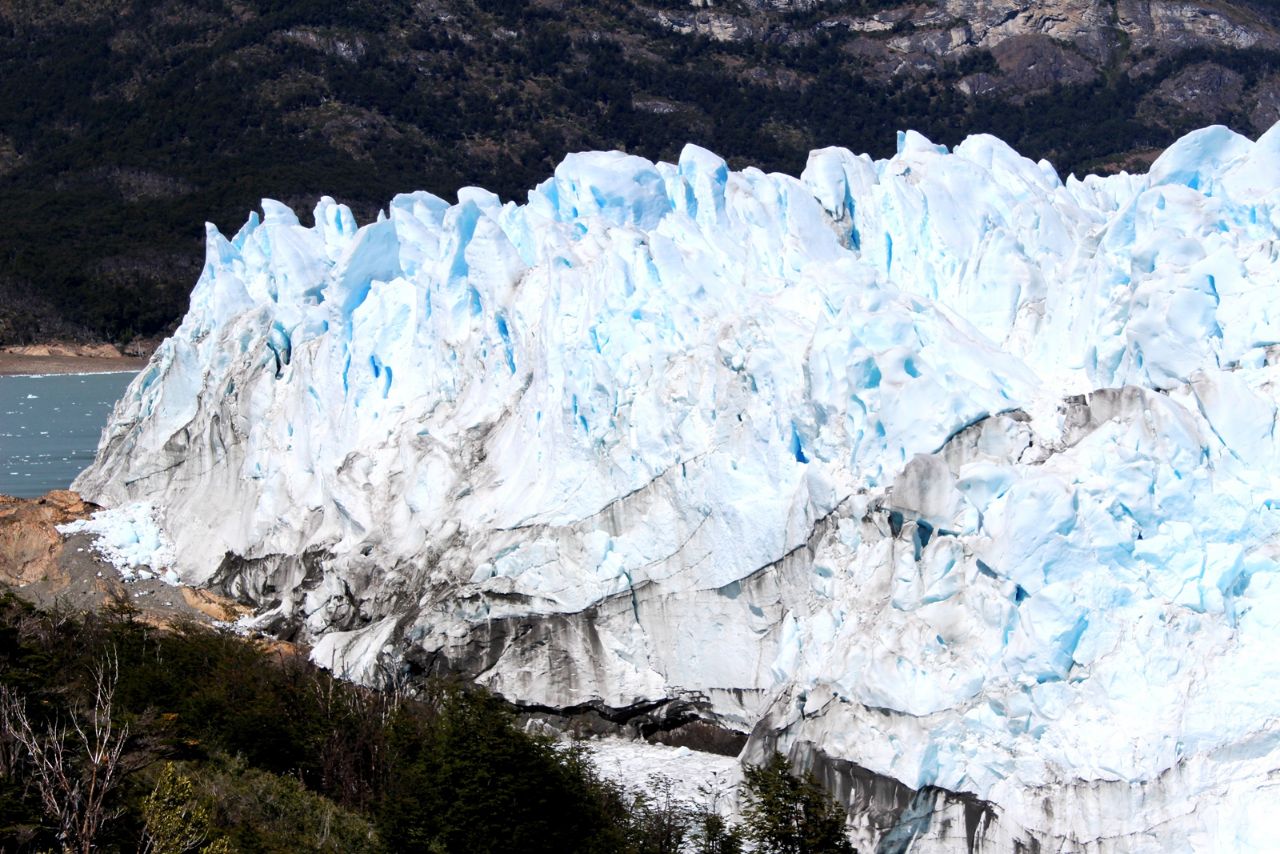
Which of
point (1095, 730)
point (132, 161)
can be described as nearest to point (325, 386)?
point (1095, 730)

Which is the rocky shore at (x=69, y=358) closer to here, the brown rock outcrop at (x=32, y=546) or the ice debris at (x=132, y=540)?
the brown rock outcrop at (x=32, y=546)

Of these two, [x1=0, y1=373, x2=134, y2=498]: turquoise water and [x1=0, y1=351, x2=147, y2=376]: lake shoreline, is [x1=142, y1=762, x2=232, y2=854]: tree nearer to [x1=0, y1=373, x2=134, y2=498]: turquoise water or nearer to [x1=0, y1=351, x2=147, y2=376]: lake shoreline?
[x1=0, y1=373, x2=134, y2=498]: turquoise water

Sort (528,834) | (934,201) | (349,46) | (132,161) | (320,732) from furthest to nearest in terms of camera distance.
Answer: (349,46) < (132,161) < (934,201) < (320,732) < (528,834)

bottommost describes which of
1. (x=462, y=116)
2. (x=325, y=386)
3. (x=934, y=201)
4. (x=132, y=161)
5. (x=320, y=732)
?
(x=320, y=732)

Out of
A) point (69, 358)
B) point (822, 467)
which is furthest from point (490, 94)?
point (822, 467)

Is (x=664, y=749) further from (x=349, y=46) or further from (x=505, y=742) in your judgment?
(x=349, y=46)

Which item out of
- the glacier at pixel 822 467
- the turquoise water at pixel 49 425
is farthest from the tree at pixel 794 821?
the turquoise water at pixel 49 425

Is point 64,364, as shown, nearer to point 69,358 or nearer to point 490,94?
point 69,358
